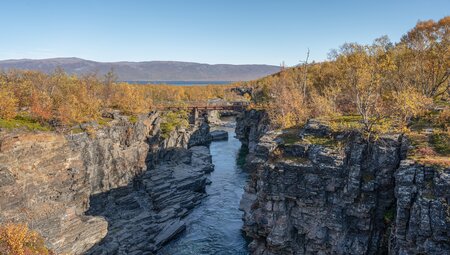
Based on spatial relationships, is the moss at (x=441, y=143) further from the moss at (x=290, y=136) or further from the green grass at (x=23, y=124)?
the green grass at (x=23, y=124)

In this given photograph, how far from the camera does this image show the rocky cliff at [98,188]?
37062 mm

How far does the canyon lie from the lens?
25.6 m

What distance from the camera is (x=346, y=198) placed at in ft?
103

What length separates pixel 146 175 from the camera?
6538 cm

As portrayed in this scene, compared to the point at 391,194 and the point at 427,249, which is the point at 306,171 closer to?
the point at 391,194

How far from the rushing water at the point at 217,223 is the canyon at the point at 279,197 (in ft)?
6.88

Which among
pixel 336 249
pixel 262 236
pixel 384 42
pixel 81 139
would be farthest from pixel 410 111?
pixel 81 139

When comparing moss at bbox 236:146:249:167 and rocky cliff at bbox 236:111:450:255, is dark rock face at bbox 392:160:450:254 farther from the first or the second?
moss at bbox 236:146:249:167

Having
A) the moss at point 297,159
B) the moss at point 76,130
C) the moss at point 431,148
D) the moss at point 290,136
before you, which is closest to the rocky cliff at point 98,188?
the moss at point 76,130

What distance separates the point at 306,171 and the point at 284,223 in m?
6.42

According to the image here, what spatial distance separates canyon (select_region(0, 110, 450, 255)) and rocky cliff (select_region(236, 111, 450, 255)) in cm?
9

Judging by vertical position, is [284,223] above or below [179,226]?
above

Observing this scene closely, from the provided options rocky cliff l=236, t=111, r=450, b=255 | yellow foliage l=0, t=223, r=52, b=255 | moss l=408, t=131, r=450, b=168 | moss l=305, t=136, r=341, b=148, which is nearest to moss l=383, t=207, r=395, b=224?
rocky cliff l=236, t=111, r=450, b=255

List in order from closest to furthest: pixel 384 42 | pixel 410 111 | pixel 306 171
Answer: pixel 306 171
pixel 410 111
pixel 384 42
